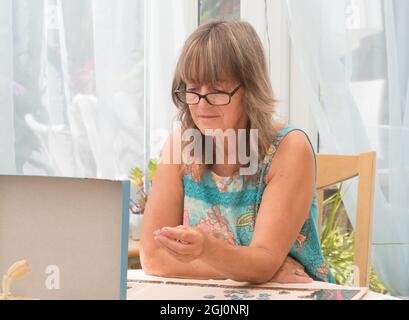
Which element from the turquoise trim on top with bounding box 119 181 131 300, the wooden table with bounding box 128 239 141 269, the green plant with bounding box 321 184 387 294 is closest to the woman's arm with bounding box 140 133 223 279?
the turquoise trim on top with bounding box 119 181 131 300

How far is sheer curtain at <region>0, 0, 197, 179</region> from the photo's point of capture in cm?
265

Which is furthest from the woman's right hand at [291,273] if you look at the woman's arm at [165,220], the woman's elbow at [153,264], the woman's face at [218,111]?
the woman's face at [218,111]

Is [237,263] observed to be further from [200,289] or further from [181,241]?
[181,241]

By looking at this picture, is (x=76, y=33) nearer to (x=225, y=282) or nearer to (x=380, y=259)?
(x=380, y=259)

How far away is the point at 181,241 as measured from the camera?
1.26m

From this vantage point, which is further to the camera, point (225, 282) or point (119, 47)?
point (119, 47)

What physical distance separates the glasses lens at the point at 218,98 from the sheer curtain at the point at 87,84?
1.09 metres

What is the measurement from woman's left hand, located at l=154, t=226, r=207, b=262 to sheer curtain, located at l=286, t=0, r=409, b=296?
48.4 inches

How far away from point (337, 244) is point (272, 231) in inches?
47.0

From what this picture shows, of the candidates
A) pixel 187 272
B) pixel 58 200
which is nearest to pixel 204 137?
pixel 187 272

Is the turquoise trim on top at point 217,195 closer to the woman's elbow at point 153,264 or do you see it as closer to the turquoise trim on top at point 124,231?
the woman's elbow at point 153,264

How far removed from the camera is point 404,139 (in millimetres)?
2406

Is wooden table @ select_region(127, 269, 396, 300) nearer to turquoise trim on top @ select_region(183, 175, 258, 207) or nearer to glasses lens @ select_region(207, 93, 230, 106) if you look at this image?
turquoise trim on top @ select_region(183, 175, 258, 207)
